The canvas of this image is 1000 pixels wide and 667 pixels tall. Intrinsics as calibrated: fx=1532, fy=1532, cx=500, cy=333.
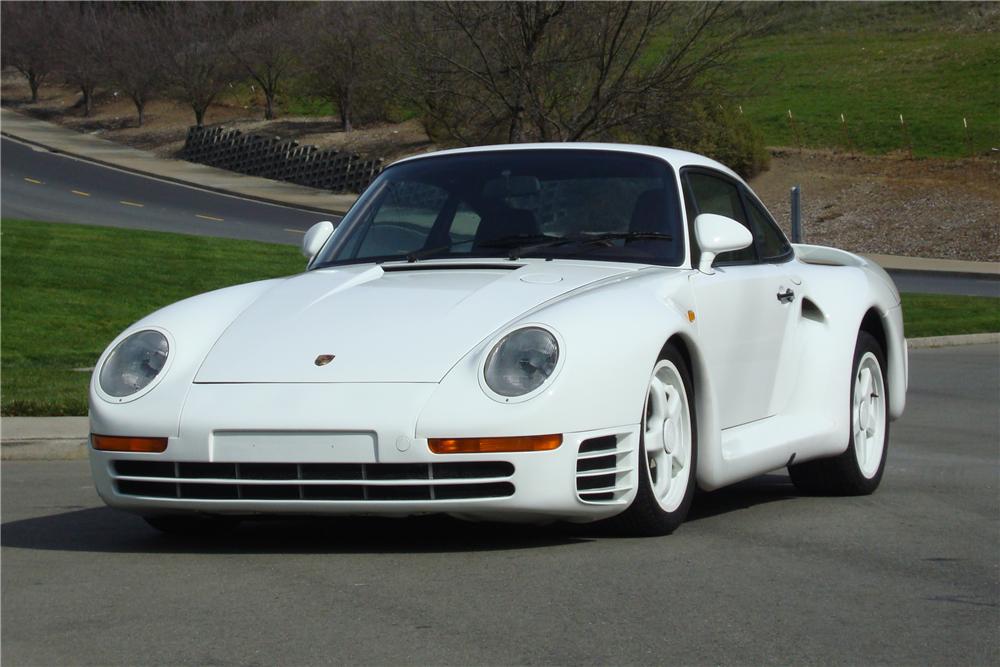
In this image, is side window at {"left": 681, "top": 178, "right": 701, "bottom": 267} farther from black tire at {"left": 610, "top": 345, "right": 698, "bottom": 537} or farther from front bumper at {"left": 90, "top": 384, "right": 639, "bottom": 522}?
front bumper at {"left": 90, "top": 384, "right": 639, "bottom": 522}

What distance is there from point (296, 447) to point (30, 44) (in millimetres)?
68128

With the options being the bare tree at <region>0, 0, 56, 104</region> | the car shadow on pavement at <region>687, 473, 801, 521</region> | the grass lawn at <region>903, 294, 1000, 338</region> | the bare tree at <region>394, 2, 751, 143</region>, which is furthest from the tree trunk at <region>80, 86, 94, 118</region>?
the car shadow on pavement at <region>687, 473, 801, 521</region>

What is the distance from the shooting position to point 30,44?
6881 centimetres

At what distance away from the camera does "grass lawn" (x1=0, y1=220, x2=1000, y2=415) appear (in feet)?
43.8

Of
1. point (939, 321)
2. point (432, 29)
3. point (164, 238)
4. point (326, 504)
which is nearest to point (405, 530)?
point (326, 504)

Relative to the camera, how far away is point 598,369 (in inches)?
209

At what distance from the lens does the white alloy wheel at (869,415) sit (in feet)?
24.0

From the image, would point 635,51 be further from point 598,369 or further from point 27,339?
point 598,369

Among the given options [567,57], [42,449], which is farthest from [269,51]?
[42,449]

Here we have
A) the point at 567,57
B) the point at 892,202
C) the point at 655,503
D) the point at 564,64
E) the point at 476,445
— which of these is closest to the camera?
the point at 476,445

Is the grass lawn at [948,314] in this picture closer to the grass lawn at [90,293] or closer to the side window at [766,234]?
the grass lawn at [90,293]

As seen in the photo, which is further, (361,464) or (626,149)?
(626,149)

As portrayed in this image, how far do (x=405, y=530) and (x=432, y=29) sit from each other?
1747cm

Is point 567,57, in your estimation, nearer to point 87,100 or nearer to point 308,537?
point 308,537
